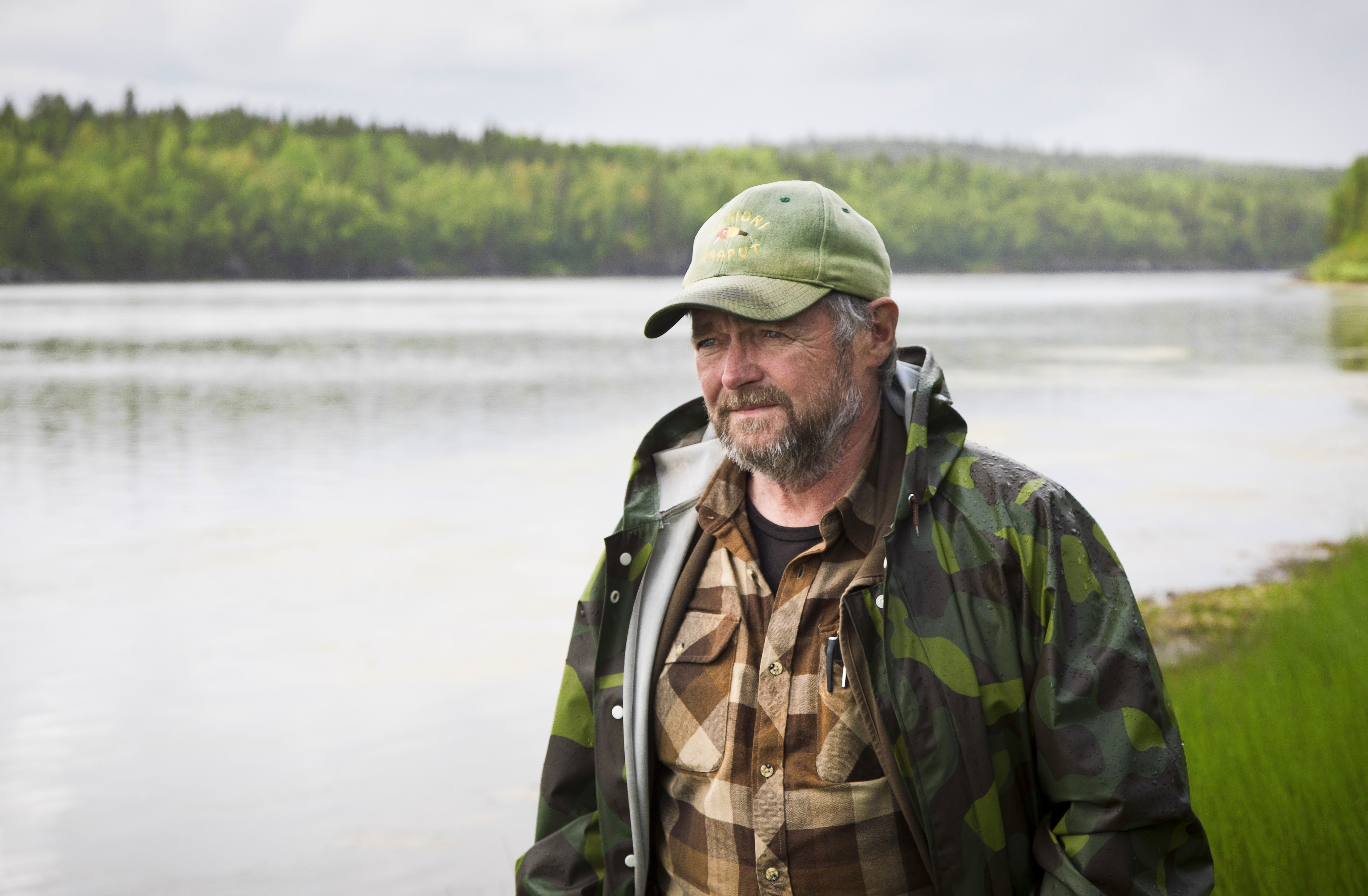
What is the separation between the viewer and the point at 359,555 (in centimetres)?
1216

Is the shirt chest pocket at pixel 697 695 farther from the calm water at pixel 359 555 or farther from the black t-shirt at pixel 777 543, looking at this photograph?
the calm water at pixel 359 555

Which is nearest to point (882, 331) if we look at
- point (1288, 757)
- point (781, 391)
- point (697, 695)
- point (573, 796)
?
point (781, 391)

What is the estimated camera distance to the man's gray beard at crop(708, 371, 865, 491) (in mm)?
2217

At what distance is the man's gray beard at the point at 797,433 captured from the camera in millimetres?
2217

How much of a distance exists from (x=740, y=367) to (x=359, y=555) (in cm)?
1050

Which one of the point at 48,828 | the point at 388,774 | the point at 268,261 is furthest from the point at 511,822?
the point at 268,261

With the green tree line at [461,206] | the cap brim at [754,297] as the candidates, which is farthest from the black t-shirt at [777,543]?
the green tree line at [461,206]

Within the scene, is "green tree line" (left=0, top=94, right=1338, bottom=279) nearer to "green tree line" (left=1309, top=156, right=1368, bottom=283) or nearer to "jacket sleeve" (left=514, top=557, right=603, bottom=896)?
"green tree line" (left=1309, top=156, right=1368, bottom=283)

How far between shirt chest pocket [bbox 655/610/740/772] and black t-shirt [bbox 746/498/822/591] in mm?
111

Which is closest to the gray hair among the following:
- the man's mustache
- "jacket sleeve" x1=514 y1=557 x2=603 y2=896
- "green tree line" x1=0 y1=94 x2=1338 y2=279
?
the man's mustache

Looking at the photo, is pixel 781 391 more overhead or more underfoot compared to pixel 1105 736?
more overhead

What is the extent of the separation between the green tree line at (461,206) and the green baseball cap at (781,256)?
317 ft

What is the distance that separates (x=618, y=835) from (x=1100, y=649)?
3.04 ft

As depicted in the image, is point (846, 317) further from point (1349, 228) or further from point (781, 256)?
point (1349, 228)
